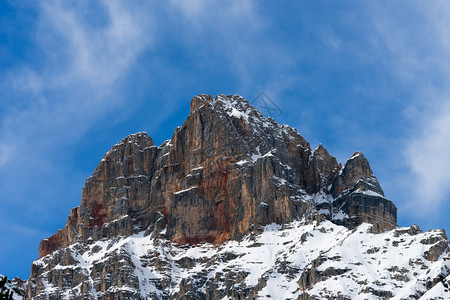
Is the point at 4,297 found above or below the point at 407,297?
Answer: below

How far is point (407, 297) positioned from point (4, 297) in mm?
145758

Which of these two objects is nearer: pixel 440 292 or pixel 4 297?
pixel 4 297

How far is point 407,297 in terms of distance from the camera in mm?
199375

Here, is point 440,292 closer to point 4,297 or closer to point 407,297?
point 407,297

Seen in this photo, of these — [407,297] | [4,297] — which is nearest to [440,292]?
[407,297]

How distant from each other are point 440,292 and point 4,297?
474 feet

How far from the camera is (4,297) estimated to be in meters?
67.2

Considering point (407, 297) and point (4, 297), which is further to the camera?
point (407, 297)

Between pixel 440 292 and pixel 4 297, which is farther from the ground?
pixel 440 292
